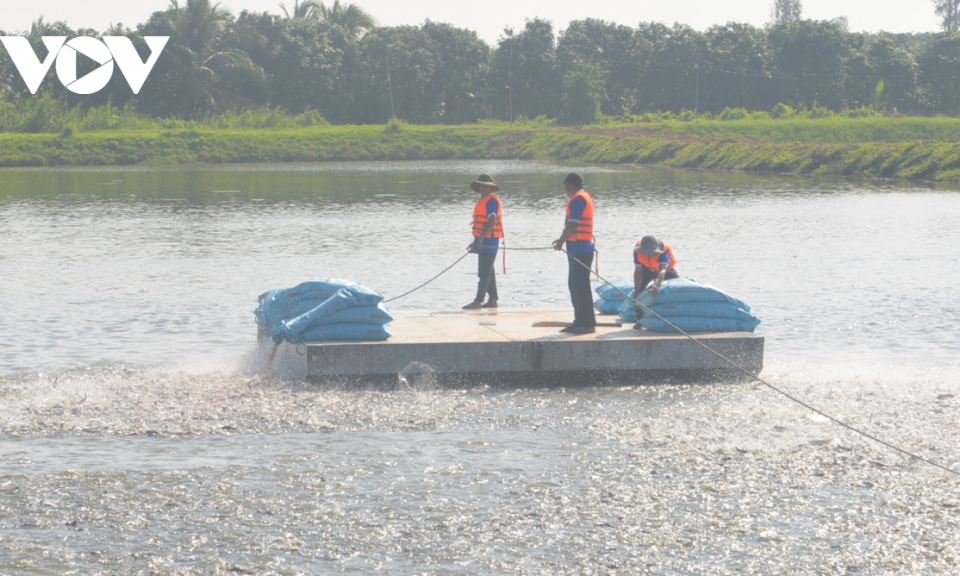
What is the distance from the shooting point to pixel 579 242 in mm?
12492

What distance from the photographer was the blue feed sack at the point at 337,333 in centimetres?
1203

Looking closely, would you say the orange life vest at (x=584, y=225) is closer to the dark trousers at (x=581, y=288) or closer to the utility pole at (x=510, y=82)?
the dark trousers at (x=581, y=288)

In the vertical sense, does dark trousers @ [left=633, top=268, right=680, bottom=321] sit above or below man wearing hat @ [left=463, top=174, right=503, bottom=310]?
below

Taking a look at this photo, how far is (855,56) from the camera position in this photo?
3925 inches

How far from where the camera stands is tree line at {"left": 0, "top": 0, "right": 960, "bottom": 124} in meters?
85.1

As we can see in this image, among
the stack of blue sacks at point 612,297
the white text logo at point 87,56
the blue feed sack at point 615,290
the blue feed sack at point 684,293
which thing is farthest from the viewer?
the white text logo at point 87,56

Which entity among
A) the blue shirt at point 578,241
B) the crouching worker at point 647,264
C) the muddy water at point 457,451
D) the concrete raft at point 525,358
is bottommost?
the muddy water at point 457,451

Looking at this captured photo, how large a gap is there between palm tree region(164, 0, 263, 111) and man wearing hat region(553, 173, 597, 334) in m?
74.3

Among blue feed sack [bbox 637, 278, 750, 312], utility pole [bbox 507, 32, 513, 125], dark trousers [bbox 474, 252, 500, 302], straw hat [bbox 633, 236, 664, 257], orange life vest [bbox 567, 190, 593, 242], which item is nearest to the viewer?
orange life vest [bbox 567, 190, 593, 242]

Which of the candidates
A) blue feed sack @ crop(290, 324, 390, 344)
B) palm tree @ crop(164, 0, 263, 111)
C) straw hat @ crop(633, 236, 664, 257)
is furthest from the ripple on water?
palm tree @ crop(164, 0, 263, 111)

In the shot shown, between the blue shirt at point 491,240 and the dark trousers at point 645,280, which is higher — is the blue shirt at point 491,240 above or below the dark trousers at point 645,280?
above

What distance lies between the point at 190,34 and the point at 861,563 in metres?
81.1

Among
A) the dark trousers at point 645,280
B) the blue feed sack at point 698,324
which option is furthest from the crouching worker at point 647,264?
the blue feed sack at point 698,324

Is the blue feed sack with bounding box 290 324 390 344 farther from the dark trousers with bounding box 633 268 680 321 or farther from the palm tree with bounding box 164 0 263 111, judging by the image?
the palm tree with bounding box 164 0 263 111
